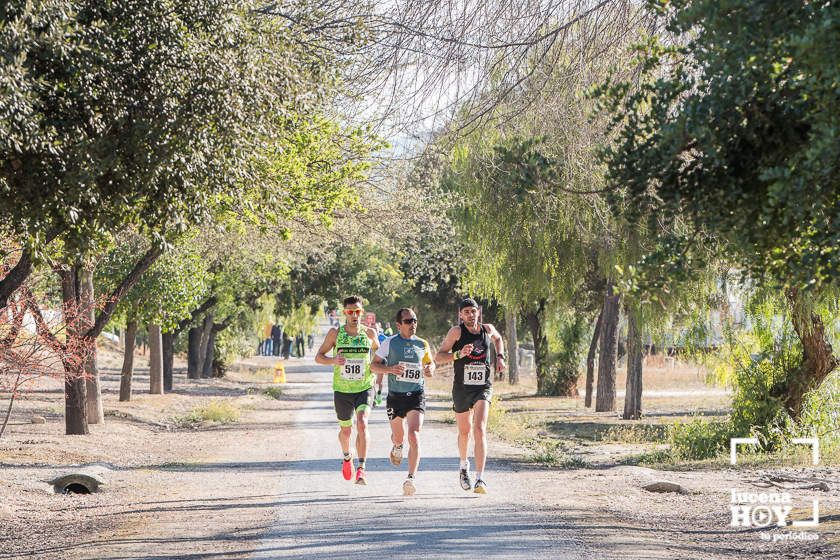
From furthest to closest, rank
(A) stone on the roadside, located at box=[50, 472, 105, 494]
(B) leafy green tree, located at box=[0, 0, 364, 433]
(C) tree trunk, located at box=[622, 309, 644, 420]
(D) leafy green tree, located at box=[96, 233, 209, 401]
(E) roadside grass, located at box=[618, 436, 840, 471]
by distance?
(C) tree trunk, located at box=[622, 309, 644, 420], (D) leafy green tree, located at box=[96, 233, 209, 401], (E) roadside grass, located at box=[618, 436, 840, 471], (A) stone on the roadside, located at box=[50, 472, 105, 494], (B) leafy green tree, located at box=[0, 0, 364, 433]

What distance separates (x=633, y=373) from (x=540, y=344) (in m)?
13.4

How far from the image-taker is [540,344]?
39406 mm

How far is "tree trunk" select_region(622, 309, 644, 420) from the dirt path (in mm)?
7661

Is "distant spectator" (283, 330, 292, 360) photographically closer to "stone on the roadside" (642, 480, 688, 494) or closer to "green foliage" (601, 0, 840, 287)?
"stone on the roadside" (642, 480, 688, 494)

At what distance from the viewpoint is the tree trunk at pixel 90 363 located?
19.0m

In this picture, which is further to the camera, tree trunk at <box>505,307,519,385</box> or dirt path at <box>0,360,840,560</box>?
tree trunk at <box>505,307,519,385</box>

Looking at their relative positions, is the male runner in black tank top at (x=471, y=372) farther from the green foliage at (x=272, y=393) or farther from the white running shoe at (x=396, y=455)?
the green foliage at (x=272, y=393)

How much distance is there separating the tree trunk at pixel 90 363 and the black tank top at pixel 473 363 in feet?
24.4

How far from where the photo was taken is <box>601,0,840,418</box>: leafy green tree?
6.10 meters

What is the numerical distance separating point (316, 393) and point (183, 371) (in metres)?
13.6

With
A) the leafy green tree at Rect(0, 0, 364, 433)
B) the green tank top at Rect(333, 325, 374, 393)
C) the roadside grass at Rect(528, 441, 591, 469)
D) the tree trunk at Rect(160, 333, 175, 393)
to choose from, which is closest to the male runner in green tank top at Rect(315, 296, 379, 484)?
the green tank top at Rect(333, 325, 374, 393)

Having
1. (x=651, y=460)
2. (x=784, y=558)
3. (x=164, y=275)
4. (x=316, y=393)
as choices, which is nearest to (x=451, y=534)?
(x=784, y=558)

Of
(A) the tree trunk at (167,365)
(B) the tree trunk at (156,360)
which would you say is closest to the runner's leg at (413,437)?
(B) the tree trunk at (156,360)

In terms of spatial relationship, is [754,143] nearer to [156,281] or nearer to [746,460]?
[746,460]
